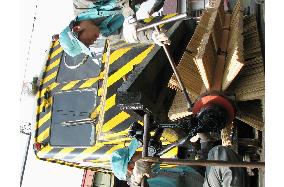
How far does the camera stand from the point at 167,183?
9.05 ft

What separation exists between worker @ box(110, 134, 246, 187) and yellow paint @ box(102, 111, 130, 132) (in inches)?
22.7

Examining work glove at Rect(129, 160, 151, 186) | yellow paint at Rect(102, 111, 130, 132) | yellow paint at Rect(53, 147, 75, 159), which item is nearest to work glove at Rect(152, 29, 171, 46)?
work glove at Rect(129, 160, 151, 186)

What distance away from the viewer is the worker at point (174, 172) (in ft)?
7.39

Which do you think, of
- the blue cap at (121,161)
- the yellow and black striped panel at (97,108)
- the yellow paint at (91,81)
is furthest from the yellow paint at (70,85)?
the blue cap at (121,161)

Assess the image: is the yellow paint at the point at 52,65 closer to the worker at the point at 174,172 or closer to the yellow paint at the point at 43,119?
the yellow paint at the point at 43,119

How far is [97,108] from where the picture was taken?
12.0 ft

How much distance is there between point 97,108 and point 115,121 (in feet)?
0.87

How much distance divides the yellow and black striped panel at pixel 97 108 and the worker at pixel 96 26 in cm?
25

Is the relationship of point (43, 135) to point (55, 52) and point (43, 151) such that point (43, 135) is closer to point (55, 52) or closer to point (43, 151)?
point (43, 151)

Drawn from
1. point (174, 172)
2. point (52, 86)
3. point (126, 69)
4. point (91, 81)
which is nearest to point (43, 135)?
point (52, 86)

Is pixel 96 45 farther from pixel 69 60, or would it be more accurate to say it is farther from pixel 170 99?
pixel 170 99
